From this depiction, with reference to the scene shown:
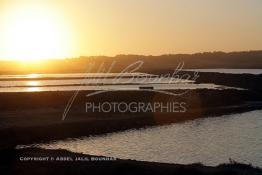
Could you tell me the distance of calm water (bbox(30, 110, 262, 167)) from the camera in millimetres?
32000

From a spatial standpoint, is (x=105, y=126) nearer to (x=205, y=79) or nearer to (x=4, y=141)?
(x=4, y=141)

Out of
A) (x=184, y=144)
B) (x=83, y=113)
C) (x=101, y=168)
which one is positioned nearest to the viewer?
(x=101, y=168)

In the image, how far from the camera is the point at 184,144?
36594mm

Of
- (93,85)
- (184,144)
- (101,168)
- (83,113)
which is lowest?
(184,144)

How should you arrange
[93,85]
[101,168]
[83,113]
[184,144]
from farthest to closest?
[93,85], [83,113], [184,144], [101,168]

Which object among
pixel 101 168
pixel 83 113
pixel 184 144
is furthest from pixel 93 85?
pixel 101 168

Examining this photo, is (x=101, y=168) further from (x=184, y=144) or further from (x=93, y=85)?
(x=93, y=85)

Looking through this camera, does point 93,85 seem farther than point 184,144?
Yes

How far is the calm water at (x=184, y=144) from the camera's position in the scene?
32000 mm

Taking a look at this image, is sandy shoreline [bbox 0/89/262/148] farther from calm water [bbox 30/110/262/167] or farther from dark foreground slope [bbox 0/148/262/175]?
dark foreground slope [bbox 0/148/262/175]

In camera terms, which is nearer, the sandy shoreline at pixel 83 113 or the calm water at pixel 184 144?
the calm water at pixel 184 144

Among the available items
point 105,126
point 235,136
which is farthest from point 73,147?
point 235,136

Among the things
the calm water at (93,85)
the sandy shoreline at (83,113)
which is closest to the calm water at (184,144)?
the sandy shoreline at (83,113)

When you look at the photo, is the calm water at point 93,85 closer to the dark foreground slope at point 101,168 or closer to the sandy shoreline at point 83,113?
the sandy shoreline at point 83,113
